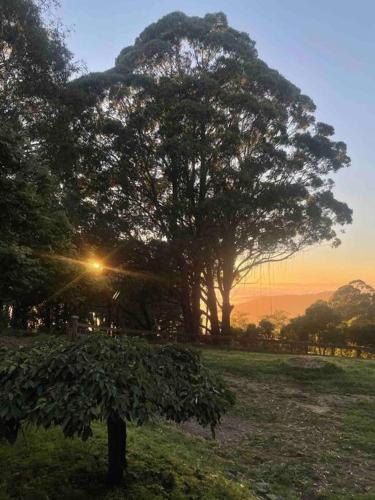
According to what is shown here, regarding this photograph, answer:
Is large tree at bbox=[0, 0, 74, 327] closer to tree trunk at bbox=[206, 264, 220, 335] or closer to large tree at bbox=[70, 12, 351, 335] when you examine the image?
large tree at bbox=[70, 12, 351, 335]

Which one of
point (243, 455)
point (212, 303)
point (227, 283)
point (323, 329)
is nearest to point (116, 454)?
point (243, 455)

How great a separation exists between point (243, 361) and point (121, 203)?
12077mm

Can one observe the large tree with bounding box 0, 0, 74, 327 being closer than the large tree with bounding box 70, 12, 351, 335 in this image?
Yes

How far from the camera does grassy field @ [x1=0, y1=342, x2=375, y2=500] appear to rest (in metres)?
5.16

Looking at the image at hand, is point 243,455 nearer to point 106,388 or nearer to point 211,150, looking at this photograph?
point 106,388

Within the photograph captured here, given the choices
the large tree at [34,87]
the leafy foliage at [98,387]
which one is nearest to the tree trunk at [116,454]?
the leafy foliage at [98,387]

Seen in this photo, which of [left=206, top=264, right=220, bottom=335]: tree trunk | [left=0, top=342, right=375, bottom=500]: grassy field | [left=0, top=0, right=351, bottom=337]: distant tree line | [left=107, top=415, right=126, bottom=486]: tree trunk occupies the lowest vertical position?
[left=0, top=342, right=375, bottom=500]: grassy field

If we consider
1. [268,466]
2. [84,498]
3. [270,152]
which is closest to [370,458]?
[268,466]

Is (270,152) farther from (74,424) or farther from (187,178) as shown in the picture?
(74,424)

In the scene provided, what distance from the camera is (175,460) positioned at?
644 cm

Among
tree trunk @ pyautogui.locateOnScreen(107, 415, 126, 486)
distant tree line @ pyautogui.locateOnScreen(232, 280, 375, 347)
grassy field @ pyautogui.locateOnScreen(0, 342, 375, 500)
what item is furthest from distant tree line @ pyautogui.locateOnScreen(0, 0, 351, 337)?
tree trunk @ pyautogui.locateOnScreen(107, 415, 126, 486)

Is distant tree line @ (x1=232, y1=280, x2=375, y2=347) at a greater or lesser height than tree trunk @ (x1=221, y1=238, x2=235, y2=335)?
lesser

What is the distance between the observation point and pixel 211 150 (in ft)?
74.4

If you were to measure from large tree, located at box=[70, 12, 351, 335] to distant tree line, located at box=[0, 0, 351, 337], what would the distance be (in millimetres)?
61
